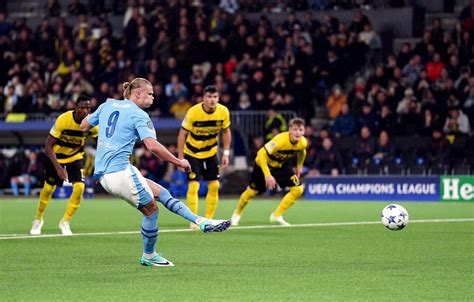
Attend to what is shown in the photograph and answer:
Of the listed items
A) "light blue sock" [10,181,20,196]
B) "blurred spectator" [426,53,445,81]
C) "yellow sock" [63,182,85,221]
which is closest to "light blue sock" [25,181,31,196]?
"light blue sock" [10,181,20,196]

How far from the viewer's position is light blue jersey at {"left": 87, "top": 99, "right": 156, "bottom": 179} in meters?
10.5

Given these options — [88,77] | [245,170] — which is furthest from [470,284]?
[88,77]

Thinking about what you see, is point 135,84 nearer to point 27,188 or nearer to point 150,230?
point 150,230

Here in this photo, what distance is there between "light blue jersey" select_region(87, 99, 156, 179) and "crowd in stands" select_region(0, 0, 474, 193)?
1676 centimetres

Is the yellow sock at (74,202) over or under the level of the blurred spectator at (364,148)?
over

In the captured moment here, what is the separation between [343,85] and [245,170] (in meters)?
3.64

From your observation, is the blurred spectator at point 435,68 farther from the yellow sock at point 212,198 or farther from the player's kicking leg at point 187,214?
the player's kicking leg at point 187,214

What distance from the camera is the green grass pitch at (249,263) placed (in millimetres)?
8602

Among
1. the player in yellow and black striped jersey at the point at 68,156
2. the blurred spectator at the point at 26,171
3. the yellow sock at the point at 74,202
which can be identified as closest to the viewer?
the player in yellow and black striped jersey at the point at 68,156

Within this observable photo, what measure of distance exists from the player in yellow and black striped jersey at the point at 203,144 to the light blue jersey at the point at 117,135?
6227 mm

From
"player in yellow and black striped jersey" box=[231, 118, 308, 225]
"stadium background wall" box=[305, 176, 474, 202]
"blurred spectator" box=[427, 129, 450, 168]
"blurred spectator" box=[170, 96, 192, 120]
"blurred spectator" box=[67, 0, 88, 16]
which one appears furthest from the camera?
"blurred spectator" box=[67, 0, 88, 16]

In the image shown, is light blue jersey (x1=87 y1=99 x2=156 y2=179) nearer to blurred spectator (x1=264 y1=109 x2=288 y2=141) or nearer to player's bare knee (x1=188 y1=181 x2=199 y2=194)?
player's bare knee (x1=188 y1=181 x2=199 y2=194)

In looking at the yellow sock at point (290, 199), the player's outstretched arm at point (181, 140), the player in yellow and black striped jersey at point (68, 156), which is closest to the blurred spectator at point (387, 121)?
the yellow sock at point (290, 199)

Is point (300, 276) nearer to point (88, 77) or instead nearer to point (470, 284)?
point (470, 284)
